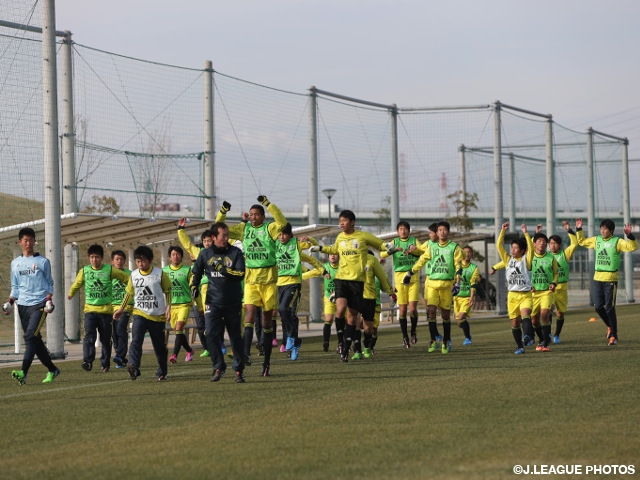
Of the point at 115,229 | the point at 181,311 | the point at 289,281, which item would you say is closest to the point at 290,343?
the point at 289,281

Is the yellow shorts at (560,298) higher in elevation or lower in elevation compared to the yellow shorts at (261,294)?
lower

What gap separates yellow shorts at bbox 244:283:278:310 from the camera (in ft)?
48.2

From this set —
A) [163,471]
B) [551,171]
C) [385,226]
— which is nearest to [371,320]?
[163,471]

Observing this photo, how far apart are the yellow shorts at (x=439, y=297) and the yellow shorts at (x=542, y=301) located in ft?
5.95

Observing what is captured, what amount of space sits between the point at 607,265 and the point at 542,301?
158cm

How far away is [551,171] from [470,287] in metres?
19.2

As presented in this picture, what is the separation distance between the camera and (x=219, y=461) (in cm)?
695

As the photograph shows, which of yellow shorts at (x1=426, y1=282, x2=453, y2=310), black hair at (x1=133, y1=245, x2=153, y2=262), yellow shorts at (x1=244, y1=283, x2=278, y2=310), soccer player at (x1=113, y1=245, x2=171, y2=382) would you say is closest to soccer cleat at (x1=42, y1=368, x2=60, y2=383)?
soccer player at (x1=113, y1=245, x2=171, y2=382)

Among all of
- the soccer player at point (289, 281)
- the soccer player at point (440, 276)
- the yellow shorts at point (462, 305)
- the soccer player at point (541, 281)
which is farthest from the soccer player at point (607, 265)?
the soccer player at point (289, 281)

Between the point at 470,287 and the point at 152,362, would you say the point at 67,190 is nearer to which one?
the point at 152,362

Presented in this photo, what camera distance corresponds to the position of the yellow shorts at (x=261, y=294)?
14695mm

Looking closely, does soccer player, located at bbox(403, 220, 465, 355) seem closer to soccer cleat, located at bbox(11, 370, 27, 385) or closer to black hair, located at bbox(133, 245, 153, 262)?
black hair, located at bbox(133, 245, 153, 262)

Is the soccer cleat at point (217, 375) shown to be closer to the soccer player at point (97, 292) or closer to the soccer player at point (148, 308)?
the soccer player at point (148, 308)

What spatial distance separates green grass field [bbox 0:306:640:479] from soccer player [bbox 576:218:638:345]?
372cm
